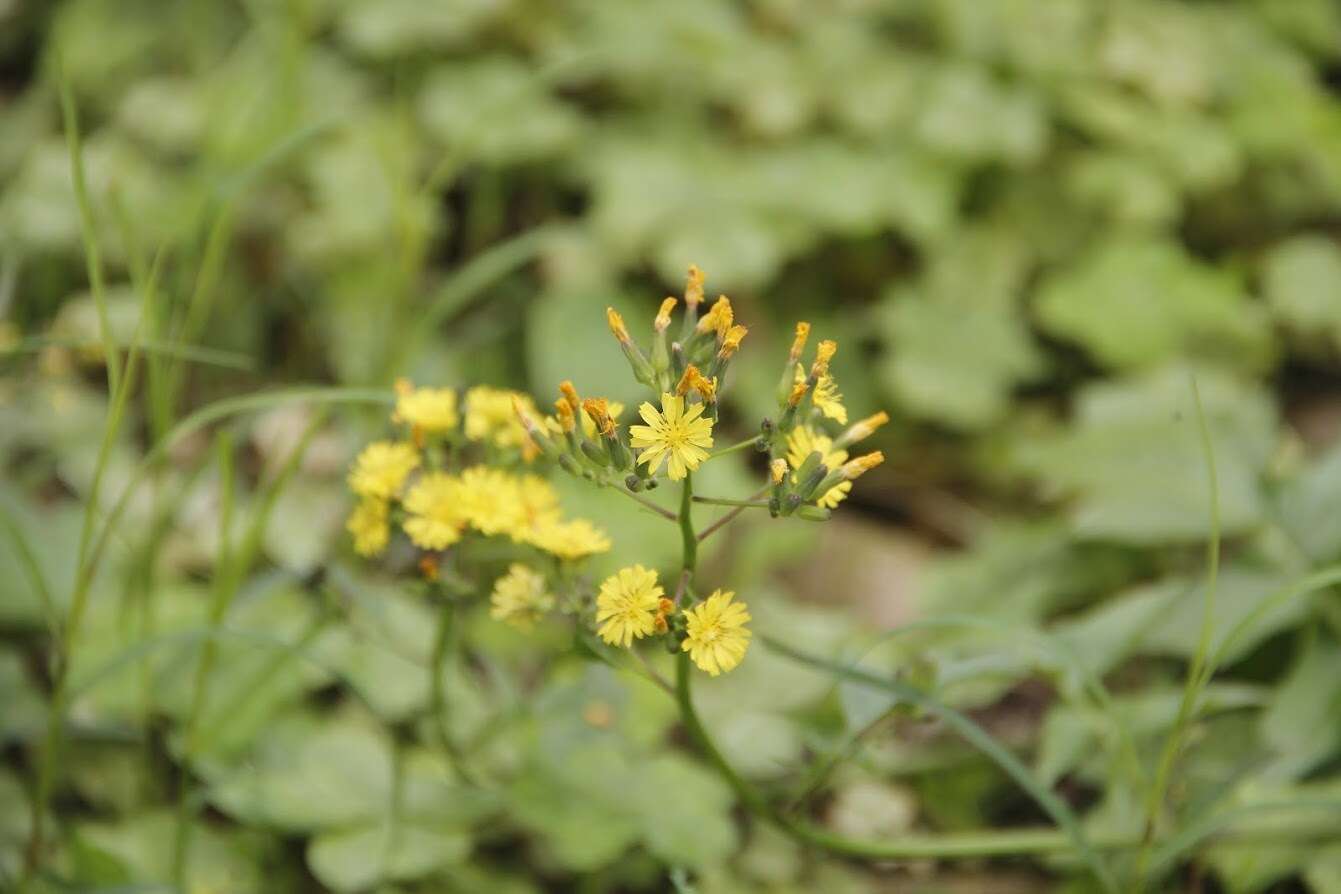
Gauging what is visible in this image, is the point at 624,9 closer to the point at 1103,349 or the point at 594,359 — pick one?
the point at 594,359

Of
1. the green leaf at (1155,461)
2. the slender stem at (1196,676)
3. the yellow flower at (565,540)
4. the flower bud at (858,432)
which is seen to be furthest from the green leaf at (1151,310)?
the yellow flower at (565,540)

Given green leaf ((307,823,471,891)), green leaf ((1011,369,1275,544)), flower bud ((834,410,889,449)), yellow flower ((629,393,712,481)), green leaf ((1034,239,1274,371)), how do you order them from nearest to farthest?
yellow flower ((629,393,712,481)) → flower bud ((834,410,889,449)) → green leaf ((307,823,471,891)) → green leaf ((1011,369,1275,544)) → green leaf ((1034,239,1274,371))

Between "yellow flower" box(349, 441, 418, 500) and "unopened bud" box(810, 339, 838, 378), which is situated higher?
"unopened bud" box(810, 339, 838, 378)

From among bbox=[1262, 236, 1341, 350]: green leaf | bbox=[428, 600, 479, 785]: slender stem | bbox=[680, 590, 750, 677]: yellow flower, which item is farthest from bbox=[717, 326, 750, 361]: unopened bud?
bbox=[1262, 236, 1341, 350]: green leaf

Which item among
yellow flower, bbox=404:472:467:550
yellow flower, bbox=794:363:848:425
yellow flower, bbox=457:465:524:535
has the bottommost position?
yellow flower, bbox=404:472:467:550

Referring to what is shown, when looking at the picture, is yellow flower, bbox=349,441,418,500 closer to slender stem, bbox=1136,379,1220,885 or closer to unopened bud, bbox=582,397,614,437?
unopened bud, bbox=582,397,614,437

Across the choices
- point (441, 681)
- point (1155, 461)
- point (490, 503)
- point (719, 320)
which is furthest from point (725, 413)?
point (719, 320)
